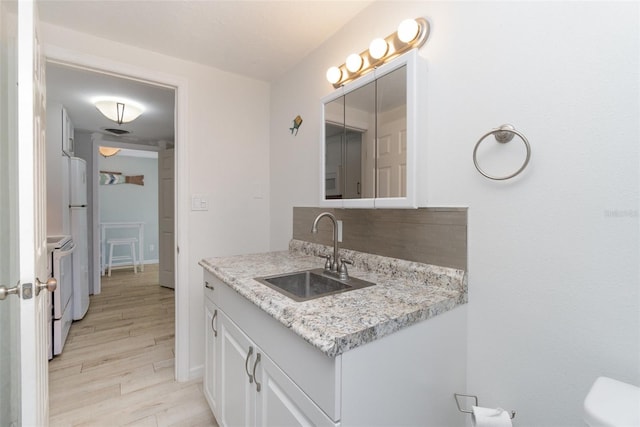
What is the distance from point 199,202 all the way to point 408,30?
1654 millimetres

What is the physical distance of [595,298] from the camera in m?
0.81

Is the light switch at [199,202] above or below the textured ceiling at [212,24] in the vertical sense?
below

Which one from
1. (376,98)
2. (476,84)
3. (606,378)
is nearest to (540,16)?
(476,84)

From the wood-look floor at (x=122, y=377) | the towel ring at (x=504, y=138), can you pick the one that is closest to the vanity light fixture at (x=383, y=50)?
the towel ring at (x=504, y=138)

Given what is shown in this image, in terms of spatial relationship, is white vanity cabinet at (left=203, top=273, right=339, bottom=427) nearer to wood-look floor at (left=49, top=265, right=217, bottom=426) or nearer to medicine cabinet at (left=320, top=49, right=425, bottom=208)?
wood-look floor at (left=49, top=265, right=217, bottom=426)

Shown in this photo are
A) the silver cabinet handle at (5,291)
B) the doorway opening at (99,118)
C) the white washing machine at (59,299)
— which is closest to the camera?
the silver cabinet handle at (5,291)

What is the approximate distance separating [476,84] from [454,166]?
30 centimetres

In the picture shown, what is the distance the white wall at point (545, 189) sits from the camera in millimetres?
770

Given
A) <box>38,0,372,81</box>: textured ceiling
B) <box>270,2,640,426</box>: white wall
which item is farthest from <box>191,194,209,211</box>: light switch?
<box>270,2,640,426</box>: white wall

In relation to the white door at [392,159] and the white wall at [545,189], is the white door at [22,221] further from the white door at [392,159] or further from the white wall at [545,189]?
the white wall at [545,189]

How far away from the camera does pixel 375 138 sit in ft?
4.44

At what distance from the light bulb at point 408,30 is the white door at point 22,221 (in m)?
1.31

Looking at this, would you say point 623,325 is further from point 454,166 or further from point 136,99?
point 136,99

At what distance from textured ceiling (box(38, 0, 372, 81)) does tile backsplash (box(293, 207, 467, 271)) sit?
1062mm
